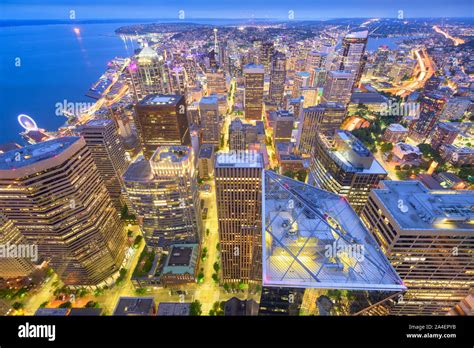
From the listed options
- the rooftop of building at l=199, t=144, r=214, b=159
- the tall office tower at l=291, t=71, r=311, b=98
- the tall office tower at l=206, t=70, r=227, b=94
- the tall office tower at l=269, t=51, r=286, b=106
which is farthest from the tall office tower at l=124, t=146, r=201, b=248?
the tall office tower at l=291, t=71, r=311, b=98

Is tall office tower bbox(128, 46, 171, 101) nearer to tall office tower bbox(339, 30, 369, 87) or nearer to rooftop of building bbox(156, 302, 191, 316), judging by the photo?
rooftop of building bbox(156, 302, 191, 316)

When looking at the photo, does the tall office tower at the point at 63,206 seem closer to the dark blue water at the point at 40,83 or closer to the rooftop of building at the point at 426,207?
the rooftop of building at the point at 426,207

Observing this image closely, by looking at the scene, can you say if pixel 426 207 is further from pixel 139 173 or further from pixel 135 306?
pixel 139 173

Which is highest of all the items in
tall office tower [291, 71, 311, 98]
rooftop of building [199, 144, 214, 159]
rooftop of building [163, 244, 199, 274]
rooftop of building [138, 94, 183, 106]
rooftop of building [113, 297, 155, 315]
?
rooftop of building [138, 94, 183, 106]

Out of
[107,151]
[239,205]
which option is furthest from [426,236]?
[107,151]

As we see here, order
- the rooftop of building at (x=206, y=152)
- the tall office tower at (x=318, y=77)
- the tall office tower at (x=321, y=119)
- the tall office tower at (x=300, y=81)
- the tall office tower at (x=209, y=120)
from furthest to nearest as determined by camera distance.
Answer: the tall office tower at (x=318, y=77) < the tall office tower at (x=300, y=81) < the tall office tower at (x=209, y=120) < the tall office tower at (x=321, y=119) < the rooftop of building at (x=206, y=152)

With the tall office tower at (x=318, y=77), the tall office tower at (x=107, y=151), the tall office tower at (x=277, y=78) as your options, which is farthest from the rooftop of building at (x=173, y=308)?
the tall office tower at (x=318, y=77)

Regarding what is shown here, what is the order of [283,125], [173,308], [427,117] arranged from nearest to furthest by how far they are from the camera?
[173,308] → [427,117] → [283,125]
